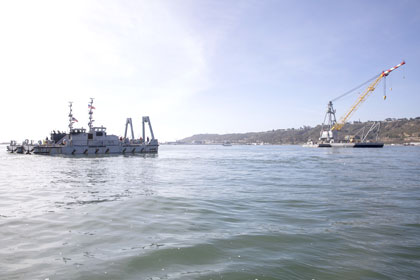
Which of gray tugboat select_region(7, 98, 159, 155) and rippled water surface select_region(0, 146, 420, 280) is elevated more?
gray tugboat select_region(7, 98, 159, 155)

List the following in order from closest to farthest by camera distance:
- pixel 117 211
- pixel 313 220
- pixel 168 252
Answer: pixel 168 252, pixel 313 220, pixel 117 211

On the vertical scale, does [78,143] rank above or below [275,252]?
above

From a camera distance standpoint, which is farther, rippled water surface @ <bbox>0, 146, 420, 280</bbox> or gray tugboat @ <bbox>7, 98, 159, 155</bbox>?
gray tugboat @ <bbox>7, 98, 159, 155</bbox>

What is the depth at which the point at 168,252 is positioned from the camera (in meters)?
5.76

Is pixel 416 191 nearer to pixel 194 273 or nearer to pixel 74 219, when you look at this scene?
pixel 194 273

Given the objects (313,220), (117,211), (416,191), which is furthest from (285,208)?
(416,191)

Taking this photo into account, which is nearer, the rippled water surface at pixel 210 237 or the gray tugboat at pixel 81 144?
the rippled water surface at pixel 210 237

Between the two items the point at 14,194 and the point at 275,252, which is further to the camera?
the point at 14,194

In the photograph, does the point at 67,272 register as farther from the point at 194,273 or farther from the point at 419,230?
the point at 419,230

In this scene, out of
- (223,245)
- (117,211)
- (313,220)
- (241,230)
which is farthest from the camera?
(117,211)

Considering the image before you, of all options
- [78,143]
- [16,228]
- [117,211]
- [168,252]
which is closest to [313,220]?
[168,252]

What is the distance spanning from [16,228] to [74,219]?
5.12 ft

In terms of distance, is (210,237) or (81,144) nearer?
(210,237)

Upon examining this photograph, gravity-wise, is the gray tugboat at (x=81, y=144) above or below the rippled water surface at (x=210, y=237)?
above
